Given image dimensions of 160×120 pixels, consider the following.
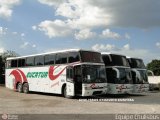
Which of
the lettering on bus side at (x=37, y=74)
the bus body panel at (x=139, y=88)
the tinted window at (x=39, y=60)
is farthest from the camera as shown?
the bus body panel at (x=139, y=88)

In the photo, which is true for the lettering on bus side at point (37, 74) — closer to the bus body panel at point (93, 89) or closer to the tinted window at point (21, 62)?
the tinted window at point (21, 62)

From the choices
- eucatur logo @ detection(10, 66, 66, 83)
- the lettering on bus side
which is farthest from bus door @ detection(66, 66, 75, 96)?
the lettering on bus side

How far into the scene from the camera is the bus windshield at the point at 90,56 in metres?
23.6

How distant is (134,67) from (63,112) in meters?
15.9

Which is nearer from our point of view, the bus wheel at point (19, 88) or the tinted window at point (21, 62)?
the tinted window at point (21, 62)

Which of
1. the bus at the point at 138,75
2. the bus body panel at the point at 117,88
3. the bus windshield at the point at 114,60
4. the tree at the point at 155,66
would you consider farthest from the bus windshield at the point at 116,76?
the tree at the point at 155,66

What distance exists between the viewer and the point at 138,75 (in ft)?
97.5

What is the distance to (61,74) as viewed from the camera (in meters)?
25.3

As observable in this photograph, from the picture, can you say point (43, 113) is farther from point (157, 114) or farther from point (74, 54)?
point (74, 54)

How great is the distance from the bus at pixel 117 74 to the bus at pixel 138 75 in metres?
1.71

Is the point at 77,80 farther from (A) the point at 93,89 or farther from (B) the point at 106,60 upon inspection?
(B) the point at 106,60

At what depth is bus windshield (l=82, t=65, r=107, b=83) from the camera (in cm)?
2330

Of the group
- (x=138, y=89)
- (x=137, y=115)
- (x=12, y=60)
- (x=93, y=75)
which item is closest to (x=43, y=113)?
(x=137, y=115)

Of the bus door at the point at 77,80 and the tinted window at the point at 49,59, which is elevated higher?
the tinted window at the point at 49,59
